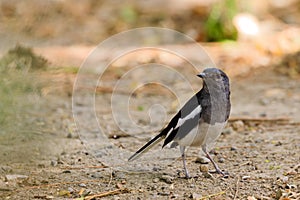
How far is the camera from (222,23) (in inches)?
356

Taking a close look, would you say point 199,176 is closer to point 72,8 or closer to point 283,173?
point 283,173

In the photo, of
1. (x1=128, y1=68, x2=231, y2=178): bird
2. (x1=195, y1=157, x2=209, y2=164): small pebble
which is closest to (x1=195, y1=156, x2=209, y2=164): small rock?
(x1=195, y1=157, x2=209, y2=164): small pebble

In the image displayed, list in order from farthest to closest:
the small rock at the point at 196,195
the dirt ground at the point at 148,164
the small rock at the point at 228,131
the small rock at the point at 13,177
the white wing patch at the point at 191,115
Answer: the small rock at the point at 228,131 < the small rock at the point at 13,177 < the white wing patch at the point at 191,115 < the dirt ground at the point at 148,164 < the small rock at the point at 196,195

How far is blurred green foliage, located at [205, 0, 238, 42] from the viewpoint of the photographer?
8.92 meters

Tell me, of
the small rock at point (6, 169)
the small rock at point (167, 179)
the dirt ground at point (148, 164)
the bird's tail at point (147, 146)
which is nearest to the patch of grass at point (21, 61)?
the dirt ground at point (148, 164)

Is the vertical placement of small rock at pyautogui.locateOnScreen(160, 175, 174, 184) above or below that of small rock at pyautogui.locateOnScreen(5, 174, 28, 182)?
above

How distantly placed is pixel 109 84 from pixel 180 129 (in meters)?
3.49

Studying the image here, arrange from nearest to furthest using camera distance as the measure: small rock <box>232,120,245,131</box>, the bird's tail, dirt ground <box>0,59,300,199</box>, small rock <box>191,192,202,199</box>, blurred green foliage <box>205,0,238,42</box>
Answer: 1. small rock <box>191,192,202,199</box>
2. dirt ground <box>0,59,300,199</box>
3. the bird's tail
4. small rock <box>232,120,245,131</box>
5. blurred green foliage <box>205,0,238,42</box>

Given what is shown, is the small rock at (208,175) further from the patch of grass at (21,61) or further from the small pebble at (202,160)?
the patch of grass at (21,61)

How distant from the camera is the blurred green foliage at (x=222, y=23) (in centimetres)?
892

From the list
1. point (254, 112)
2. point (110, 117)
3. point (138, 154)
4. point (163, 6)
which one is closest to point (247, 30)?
point (163, 6)

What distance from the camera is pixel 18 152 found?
4941 millimetres

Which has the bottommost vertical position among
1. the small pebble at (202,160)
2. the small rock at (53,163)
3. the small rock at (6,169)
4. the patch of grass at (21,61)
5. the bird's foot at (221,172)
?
the small rock at (6,169)

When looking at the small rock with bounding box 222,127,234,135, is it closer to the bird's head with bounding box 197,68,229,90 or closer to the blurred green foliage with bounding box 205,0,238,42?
the bird's head with bounding box 197,68,229,90
